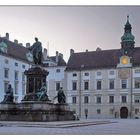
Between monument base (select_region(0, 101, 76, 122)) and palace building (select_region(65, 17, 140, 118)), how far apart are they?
27.6 meters

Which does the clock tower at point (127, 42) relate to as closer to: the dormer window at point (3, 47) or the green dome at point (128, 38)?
the green dome at point (128, 38)

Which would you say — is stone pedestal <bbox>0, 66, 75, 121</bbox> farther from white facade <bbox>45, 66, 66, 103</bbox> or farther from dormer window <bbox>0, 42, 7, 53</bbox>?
white facade <bbox>45, 66, 66, 103</bbox>

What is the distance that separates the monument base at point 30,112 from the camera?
2647 centimetres

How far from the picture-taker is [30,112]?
87.5ft

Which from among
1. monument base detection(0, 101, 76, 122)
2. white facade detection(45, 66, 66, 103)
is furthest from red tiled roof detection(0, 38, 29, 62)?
monument base detection(0, 101, 76, 122)

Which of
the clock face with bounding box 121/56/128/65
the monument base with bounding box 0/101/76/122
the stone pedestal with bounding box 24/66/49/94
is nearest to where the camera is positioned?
the monument base with bounding box 0/101/76/122

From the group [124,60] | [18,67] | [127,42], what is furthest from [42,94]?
[127,42]

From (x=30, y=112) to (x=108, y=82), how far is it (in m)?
31.4

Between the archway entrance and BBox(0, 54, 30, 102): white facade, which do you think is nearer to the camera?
BBox(0, 54, 30, 102): white facade

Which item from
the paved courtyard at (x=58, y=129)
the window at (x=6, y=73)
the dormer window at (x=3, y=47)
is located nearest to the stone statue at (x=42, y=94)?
the paved courtyard at (x=58, y=129)

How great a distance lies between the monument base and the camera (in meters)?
26.5

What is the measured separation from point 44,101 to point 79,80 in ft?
103

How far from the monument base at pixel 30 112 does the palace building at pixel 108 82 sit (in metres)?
27.6
